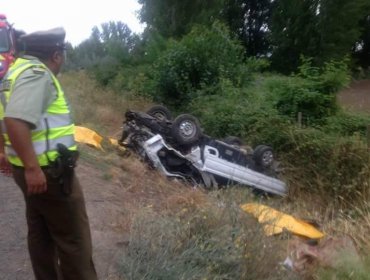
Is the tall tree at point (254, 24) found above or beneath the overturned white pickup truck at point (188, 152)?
beneath

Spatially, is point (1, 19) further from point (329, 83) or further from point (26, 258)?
point (26, 258)

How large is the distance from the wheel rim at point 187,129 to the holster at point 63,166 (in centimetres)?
547

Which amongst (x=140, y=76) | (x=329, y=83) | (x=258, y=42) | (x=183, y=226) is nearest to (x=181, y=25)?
(x=140, y=76)

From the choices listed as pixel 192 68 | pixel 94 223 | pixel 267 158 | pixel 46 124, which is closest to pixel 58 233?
pixel 46 124

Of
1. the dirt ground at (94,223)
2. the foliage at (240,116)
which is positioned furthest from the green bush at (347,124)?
the dirt ground at (94,223)

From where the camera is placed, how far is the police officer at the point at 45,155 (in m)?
2.99

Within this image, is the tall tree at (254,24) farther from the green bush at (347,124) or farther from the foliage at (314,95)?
the green bush at (347,124)

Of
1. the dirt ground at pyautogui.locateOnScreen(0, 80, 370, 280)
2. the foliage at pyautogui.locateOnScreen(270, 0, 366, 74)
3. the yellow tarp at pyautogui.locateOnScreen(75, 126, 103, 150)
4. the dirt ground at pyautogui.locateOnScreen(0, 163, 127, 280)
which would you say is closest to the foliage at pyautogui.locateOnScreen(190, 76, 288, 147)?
the yellow tarp at pyautogui.locateOnScreen(75, 126, 103, 150)

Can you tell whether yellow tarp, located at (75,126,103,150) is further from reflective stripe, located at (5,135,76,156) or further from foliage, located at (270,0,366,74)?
foliage, located at (270,0,366,74)

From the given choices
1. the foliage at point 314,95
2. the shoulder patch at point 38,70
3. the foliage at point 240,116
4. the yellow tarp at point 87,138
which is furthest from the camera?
the foliage at point 314,95

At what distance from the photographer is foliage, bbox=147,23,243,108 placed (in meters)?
15.9

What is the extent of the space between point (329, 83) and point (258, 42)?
25.4m

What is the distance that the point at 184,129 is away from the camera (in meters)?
8.69

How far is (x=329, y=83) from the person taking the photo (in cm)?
1216
